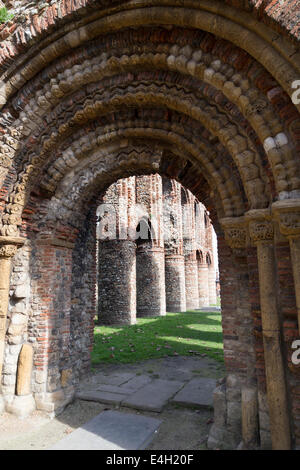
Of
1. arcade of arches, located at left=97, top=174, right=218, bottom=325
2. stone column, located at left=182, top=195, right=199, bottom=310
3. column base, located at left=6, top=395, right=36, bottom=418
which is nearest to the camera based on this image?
column base, located at left=6, top=395, right=36, bottom=418

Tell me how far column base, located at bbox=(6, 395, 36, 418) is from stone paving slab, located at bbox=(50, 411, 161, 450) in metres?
0.99

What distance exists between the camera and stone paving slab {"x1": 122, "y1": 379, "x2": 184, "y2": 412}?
4346 mm

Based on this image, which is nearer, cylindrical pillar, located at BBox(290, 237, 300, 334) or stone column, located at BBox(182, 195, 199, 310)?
cylindrical pillar, located at BBox(290, 237, 300, 334)

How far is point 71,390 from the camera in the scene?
15.6ft

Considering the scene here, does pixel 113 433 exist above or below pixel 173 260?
below

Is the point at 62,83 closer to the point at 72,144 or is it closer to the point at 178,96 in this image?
the point at 72,144

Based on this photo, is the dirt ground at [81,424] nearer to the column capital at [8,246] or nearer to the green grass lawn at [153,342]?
the column capital at [8,246]

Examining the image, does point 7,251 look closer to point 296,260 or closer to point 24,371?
point 24,371

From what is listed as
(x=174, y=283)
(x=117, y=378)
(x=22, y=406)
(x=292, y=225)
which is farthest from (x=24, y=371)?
(x=174, y=283)

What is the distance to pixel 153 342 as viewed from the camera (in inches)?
345

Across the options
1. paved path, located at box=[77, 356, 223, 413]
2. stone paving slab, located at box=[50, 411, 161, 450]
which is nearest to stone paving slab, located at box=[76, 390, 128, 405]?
paved path, located at box=[77, 356, 223, 413]

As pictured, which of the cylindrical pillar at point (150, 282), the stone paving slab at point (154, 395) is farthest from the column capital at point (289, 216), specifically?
the cylindrical pillar at point (150, 282)

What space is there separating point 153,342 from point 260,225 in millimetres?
6696

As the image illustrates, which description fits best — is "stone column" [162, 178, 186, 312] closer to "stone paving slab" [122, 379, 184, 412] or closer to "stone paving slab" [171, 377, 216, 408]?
"stone paving slab" [171, 377, 216, 408]
